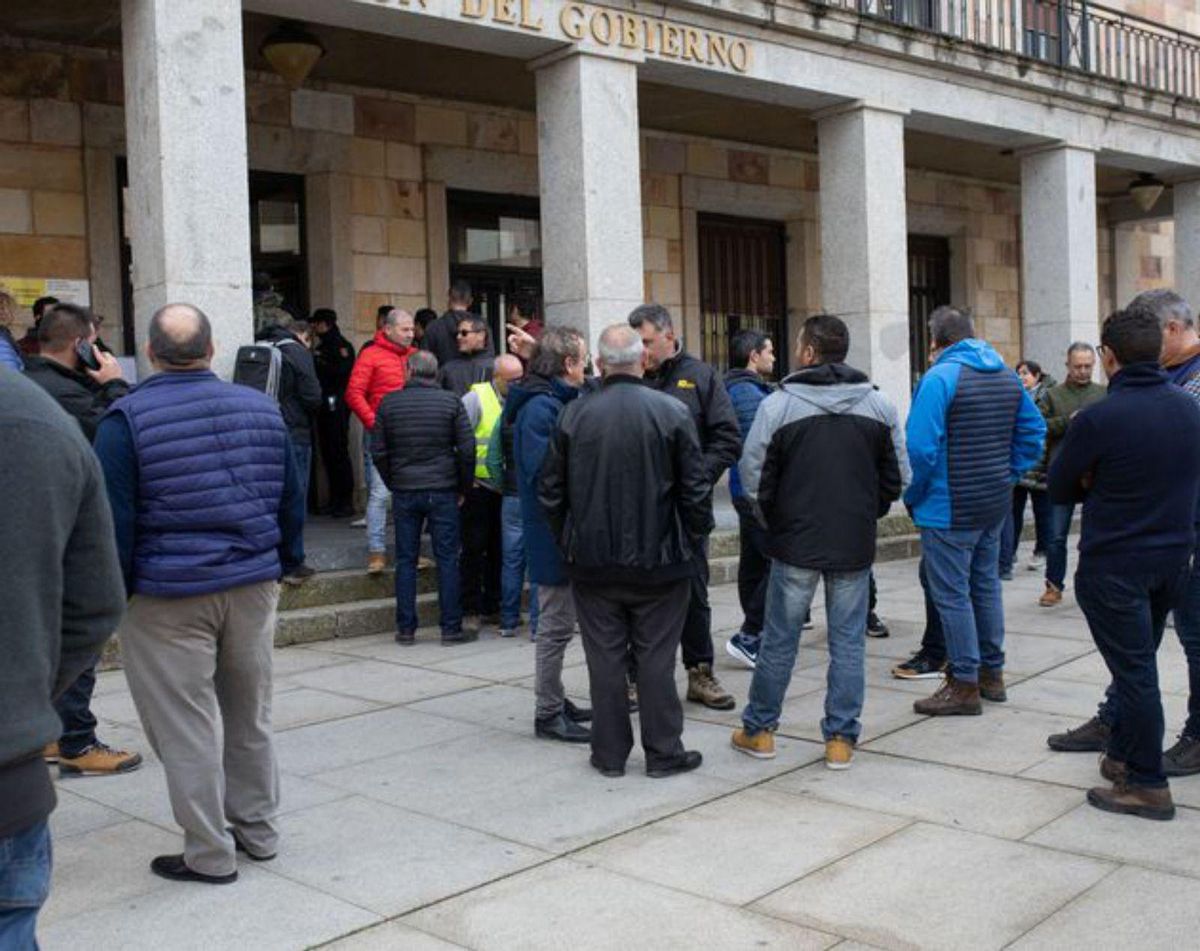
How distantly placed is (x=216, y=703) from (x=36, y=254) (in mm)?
7267

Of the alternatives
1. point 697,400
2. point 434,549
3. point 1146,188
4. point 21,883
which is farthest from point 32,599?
point 1146,188

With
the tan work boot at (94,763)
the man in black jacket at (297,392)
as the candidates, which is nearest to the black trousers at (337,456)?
the man in black jacket at (297,392)

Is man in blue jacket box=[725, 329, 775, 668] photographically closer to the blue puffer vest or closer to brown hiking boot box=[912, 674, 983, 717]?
brown hiking boot box=[912, 674, 983, 717]

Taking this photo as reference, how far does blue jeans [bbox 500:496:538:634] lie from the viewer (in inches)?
324

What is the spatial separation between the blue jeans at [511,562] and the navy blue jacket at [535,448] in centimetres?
137

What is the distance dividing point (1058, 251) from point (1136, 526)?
34.5ft

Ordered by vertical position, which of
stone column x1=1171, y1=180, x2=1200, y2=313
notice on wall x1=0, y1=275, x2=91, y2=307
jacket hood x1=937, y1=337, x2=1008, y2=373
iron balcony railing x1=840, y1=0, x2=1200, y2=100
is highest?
iron balcony railing x1=840, y1=0, x2=1200, y2=100

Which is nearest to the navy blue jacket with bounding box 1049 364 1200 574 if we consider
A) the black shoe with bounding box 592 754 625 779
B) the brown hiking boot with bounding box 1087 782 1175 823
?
the brown hiking boot with bounding box 1087 782 1175 823

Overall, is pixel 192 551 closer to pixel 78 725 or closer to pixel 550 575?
pixel 78 725

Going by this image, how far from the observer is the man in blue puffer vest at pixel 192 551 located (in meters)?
4.02

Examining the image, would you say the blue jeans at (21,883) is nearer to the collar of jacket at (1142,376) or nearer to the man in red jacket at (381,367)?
the collar of jacket at (1142,376)

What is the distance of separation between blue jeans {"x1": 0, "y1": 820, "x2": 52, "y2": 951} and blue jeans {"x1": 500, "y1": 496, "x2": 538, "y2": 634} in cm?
596

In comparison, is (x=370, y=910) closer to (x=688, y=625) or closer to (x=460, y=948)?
(x=460, y=948)

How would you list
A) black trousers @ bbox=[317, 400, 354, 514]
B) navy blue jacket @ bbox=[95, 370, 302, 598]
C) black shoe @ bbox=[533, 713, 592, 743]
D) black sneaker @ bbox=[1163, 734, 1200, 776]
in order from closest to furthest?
1. navy blue jacket @ bbox=[95, 370, 302, 598]
2. black sneaker @ bbox=[1163, 734, 1200, 776]
3. black shoe @ bbox=[533, 713, 592, 743]
4. black trousers @ bbox=[317, 400, 354, 514]
